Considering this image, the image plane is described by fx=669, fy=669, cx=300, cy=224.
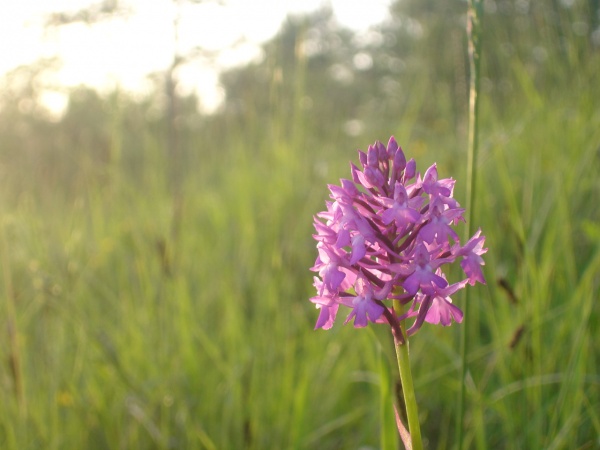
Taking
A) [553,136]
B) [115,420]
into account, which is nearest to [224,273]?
[115,420]

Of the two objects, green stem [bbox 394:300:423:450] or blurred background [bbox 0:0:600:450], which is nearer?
green stem [bbox 394:300:423:450]

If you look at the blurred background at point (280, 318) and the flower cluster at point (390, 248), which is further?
the blurred background at point (280, 318)

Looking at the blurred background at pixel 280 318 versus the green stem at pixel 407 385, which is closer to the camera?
the green stem at pixel 407 385

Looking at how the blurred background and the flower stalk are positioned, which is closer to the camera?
the flower stalk

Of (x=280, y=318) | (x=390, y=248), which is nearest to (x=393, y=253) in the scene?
(x=390, y=248)

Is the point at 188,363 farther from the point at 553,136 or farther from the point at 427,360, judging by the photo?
the point at 553,136

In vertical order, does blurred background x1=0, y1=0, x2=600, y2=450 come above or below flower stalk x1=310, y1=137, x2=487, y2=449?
below

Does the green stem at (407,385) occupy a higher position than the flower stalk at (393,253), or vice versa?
the flower stalk at (393,253)
